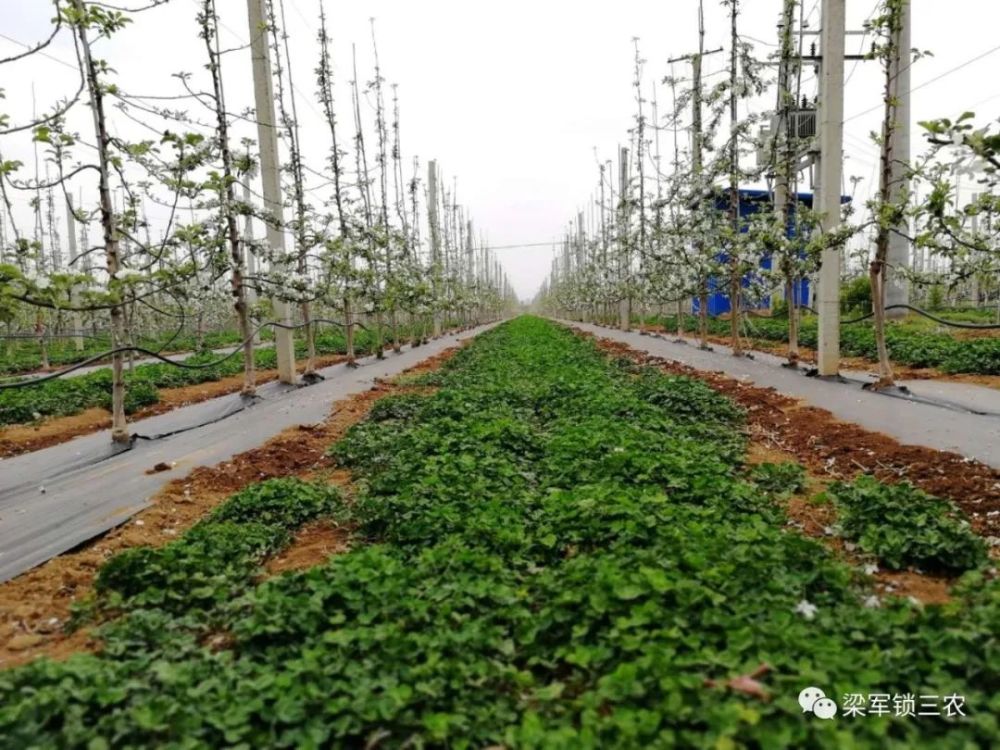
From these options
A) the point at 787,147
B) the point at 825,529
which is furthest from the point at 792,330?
the point at 825,529

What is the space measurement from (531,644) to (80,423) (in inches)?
436

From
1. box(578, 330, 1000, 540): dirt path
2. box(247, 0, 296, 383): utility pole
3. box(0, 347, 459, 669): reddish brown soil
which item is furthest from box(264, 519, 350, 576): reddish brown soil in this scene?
box(247, 0, 296, 383): utility pole

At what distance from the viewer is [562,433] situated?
7.42m

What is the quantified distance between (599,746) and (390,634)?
1115mm

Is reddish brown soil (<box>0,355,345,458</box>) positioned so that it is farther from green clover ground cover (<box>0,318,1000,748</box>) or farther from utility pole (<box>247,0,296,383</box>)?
green clover ground cover (<box>0,318,1000,748</box>)

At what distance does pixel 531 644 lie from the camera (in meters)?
3.06

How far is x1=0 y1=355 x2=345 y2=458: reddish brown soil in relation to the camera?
9602 millimetres

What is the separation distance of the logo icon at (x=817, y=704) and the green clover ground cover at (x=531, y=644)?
4cm

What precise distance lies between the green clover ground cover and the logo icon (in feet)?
0.13

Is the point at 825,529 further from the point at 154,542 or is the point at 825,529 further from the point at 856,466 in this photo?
A: the point at 154,542

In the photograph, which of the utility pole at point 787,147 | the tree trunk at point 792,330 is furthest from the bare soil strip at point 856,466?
the utility pole at point 787,147

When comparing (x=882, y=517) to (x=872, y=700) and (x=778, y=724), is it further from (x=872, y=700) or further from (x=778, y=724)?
(x=778, y=724)

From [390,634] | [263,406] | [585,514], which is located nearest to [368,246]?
[263,406]

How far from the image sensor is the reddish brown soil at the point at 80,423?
9.60 meters
